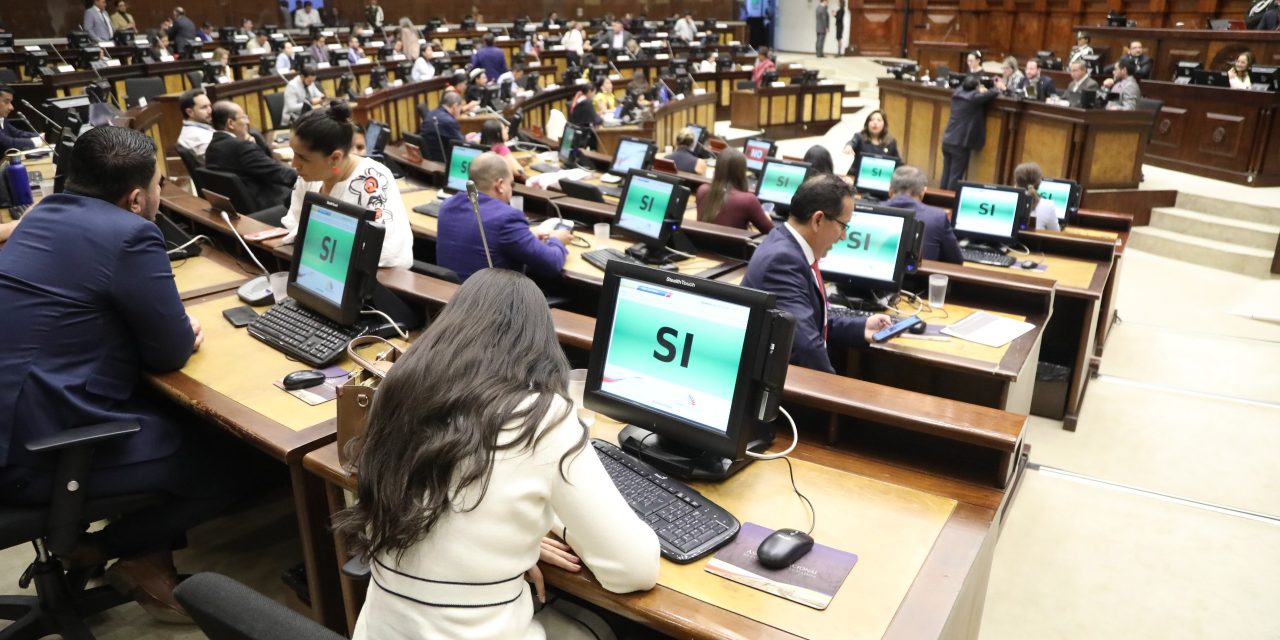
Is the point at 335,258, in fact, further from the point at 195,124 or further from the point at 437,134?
the point at 437,134

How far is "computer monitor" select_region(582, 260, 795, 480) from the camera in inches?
72.9

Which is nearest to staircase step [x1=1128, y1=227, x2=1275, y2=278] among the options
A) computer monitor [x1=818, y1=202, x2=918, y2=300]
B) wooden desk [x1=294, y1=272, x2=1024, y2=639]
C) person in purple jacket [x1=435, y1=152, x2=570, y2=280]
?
computer monitor [x1=818, y1=202, x2=918, y2=300]

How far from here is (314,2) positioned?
17.6 m

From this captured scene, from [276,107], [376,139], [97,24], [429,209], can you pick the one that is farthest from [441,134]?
[97,24]

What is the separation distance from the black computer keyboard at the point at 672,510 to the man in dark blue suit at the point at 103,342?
51.5 inches

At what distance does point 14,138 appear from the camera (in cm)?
658

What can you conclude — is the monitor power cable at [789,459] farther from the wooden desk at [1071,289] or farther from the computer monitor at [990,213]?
the computer monitor at [990,213]

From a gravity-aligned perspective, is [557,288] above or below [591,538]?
below

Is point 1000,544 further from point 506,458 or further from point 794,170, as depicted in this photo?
point 794,170

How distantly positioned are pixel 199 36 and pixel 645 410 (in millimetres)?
14823

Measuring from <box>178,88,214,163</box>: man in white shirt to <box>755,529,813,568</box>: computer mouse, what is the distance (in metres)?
5.56

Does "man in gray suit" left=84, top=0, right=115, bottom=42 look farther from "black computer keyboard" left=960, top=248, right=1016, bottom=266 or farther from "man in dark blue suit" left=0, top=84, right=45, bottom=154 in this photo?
"black computer keyboard" left=960, top=248, right=1016, bottom=266

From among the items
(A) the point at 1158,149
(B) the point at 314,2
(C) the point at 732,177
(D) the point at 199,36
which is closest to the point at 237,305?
(C) the point at 732,177

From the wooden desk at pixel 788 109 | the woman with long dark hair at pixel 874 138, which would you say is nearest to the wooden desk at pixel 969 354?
the woman with long dark hair at pixel 874 138
